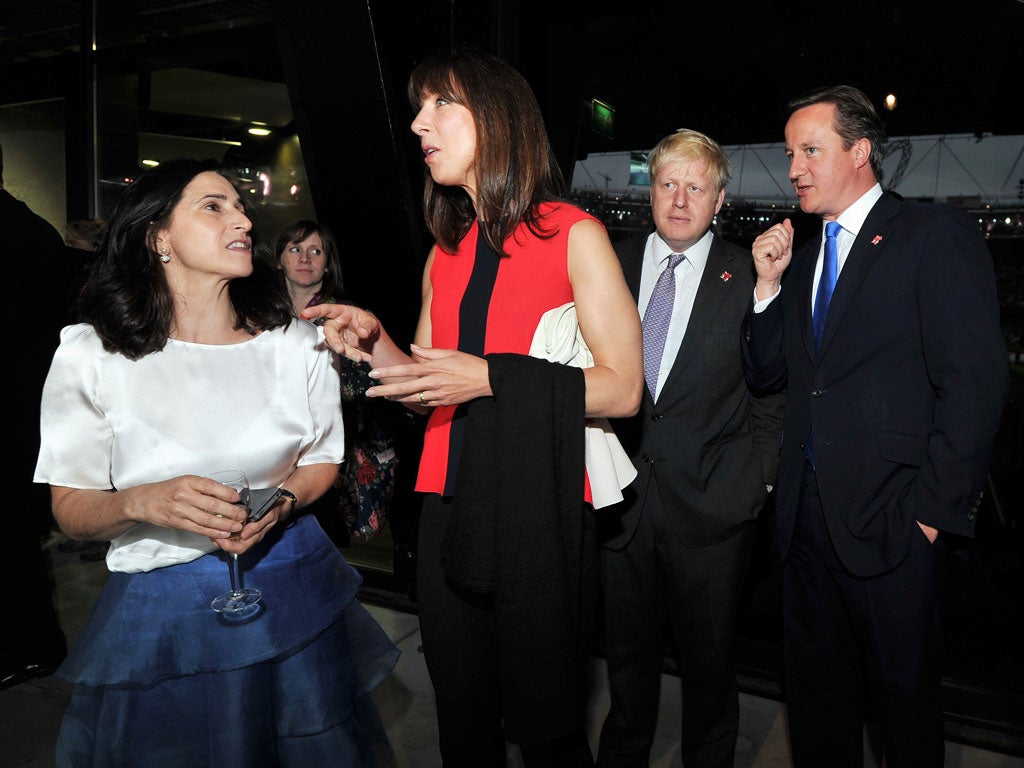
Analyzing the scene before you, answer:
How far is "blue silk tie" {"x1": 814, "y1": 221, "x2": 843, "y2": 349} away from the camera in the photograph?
6.91 ft

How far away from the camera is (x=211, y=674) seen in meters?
1.64

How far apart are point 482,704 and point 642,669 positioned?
85 cm

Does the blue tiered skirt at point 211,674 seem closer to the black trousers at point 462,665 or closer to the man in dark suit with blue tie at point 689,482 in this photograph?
the black trousers at point 462,665

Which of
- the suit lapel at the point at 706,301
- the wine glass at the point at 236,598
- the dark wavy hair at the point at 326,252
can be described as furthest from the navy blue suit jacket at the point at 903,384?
the dark wavy hair at the point at 326,252

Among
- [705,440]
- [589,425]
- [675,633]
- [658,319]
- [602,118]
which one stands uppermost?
[602,118]

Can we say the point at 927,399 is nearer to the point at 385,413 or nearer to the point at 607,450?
the point at 607,450

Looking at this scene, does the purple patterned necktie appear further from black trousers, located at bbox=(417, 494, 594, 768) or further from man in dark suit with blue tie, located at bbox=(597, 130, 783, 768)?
black trousers, located at bbox=(417, 494, 594, 768)

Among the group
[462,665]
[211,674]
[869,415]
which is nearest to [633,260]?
[869,415]

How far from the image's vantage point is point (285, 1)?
10.5 feet

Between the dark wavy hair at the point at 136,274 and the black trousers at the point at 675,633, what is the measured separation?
4.86 ft

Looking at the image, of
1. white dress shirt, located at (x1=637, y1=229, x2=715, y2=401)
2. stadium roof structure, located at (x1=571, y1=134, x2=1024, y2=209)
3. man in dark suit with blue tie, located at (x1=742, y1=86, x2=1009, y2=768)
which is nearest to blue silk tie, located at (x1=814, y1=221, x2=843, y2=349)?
man in dark suit with blue tie, located at (x1=742, y1=86, x2=1009, y2=768)

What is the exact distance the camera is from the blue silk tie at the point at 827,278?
2.11 metres

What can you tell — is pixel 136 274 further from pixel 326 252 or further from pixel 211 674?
pixel 326 252

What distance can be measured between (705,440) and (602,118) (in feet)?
5.63
